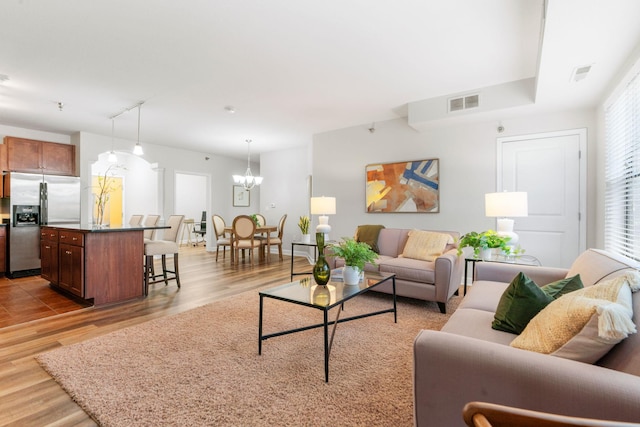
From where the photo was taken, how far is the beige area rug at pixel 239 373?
155cm

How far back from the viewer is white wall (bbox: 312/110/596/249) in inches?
151

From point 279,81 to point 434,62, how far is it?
5.41 ft

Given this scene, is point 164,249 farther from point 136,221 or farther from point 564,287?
point 564,287

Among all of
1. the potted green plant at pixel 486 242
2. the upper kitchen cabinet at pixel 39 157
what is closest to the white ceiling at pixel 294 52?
the upper kitchen cabinet at pixel 39 157

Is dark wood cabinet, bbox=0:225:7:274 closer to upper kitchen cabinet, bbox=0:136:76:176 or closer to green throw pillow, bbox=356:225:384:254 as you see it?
upper kitchen cabinet, bbox=0:136:76:176

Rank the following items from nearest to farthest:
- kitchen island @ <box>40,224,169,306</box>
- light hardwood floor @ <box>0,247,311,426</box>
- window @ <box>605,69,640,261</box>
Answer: light hardwood floor @ <box>0,247,311,426</box> → window @ <box>605,69,640,261</box> → kitchen island @ <box>40,224,169,306</box>

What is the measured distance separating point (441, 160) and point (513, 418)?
13.6 ft

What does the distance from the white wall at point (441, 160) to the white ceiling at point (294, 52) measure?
0.41 m

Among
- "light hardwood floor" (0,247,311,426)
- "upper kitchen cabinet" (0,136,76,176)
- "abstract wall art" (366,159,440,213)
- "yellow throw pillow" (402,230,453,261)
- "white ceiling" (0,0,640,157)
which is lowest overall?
"light hardwood floor" (0,247,311,426)

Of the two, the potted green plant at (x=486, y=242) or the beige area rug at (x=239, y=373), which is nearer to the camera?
the beige area rug at (x=239, y=373)

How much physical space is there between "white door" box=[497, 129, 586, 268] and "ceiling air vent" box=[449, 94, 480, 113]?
666 mm

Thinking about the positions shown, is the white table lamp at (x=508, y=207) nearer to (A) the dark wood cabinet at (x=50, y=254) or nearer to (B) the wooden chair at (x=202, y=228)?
(A) the dark wood cabinet at (x=50, y=254)

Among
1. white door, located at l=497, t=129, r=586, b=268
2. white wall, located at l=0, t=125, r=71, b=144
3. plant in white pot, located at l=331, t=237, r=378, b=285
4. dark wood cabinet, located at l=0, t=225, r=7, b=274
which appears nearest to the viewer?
plant in white pot, located at l=331, t=237, r=378, b=285

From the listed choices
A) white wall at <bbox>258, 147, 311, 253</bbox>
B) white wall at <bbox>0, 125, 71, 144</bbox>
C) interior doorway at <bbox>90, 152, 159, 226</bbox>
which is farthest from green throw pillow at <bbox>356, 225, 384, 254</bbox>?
white wall at <bbox>0, 125, 71, 144</bbox>
